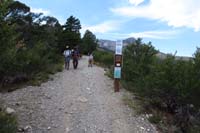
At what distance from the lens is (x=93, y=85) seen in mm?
19078

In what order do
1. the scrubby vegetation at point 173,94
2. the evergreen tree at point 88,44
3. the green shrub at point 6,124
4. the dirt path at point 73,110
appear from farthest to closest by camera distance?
the evergreen tree at point 88,44 → the scrubby vegetation at point 173,94 → the dirt path at point 73,110 → the green shrub at point 6,124

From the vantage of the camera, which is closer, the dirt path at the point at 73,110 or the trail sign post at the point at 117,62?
the dirt path at the point at 73,110

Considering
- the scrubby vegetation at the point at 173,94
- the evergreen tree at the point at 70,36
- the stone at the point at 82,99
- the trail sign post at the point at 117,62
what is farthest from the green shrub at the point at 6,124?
the evergreen tree at the point at 70,36

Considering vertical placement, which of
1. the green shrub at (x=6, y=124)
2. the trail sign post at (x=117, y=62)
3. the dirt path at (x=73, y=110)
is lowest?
the dirt path at (x=73, y=110)

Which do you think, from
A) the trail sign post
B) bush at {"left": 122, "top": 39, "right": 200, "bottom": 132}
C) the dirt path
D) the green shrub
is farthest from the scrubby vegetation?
the green shrub

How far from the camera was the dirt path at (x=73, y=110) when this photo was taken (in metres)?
11.4

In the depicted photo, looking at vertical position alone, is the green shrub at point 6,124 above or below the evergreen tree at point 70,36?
below

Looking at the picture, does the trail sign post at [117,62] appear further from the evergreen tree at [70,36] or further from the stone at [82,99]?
the evergreen tree at [70,36]

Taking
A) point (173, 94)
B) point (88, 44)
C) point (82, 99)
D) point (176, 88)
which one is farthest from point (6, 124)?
point (88, 44)

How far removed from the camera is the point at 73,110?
13.1 meters

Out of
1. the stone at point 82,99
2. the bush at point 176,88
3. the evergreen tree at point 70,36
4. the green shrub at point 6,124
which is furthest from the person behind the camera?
the evergreen tree at point 70,36

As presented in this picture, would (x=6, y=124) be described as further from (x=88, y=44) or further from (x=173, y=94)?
(x=88, y=44)

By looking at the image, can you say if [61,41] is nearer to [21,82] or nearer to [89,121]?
[21,82]

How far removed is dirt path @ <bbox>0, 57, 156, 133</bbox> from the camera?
11.4 m
